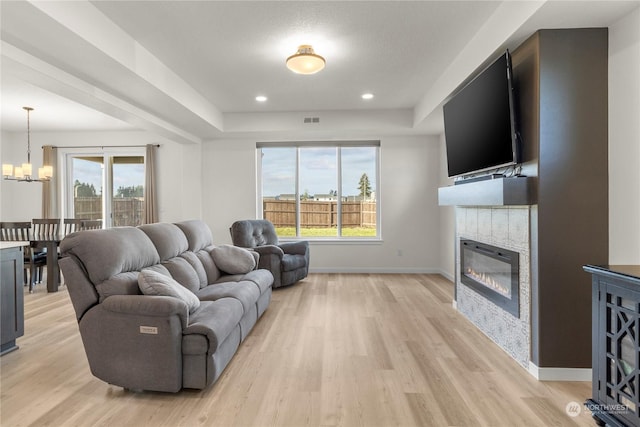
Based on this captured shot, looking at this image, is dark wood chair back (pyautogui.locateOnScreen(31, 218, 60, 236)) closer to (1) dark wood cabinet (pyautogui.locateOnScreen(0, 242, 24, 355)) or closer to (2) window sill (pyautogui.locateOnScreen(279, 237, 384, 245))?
(1) dark wood cabinet (pyautogui.locateOnScreen(0, 242, 24, 355))

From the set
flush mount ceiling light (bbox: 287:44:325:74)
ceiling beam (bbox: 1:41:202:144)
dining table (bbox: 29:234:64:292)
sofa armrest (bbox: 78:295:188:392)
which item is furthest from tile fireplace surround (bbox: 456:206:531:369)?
dining table (bbox: 29:234:64:292)

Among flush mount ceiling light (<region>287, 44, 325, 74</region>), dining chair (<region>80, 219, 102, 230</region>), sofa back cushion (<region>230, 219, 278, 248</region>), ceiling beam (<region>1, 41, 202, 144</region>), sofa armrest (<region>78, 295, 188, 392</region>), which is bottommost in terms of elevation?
sofa armrest (<region>78, 295, 188, 392</region>)

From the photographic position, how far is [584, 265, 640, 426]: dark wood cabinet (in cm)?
169

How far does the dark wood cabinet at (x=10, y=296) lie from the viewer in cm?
281

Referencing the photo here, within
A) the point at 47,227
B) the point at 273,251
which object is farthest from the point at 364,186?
the point at 47,227

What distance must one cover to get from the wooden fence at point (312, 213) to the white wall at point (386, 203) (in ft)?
1.30

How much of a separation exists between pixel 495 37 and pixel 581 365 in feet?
8.46

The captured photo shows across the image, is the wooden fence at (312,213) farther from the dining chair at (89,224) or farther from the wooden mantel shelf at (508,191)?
the wooden mantel shelf at (508,191)

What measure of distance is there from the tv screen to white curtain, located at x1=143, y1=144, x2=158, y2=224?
544 centimetres

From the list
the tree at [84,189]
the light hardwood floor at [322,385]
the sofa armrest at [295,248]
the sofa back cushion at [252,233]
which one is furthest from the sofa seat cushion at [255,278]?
the tree at [84,189]

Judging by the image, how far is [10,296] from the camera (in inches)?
113

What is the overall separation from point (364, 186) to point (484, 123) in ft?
11.8

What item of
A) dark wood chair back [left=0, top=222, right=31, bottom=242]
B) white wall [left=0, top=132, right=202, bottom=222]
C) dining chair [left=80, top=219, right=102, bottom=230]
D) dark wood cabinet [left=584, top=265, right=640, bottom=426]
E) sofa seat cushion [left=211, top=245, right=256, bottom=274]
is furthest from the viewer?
white wall [left=0, top=132, right=202, bottom=222]

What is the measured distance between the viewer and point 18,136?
22.6 ft
